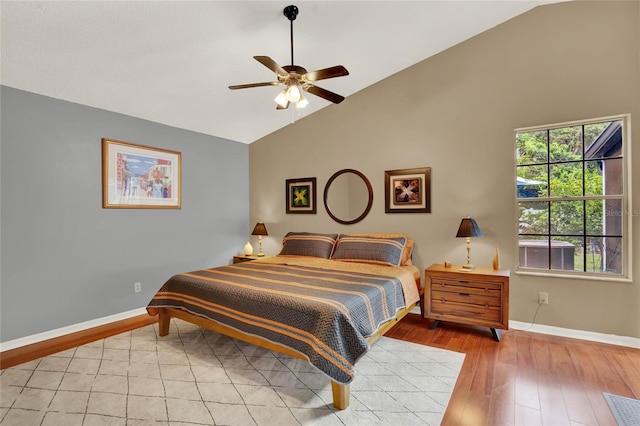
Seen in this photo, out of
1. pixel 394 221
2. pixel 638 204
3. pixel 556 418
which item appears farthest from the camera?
pixel 394 221

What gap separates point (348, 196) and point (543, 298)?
2.48 metres

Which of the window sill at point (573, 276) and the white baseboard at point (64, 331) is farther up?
the window sill at point (573, 276)

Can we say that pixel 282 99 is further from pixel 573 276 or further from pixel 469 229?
pixel 573 276

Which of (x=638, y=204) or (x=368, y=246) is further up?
(x=638, y=204)

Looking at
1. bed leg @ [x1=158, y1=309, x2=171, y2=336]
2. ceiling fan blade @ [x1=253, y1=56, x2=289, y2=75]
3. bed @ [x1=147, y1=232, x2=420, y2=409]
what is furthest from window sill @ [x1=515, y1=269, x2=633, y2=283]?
bed leg @ [x1=158, y1=309, x2=171, y2=336]

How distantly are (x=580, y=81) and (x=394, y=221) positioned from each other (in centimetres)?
231

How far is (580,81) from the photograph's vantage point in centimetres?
296

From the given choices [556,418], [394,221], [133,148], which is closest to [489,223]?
[394,221]

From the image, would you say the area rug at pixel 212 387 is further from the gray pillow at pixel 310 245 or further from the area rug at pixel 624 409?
the gray pillow at pixel 310 245

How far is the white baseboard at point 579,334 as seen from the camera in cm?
277

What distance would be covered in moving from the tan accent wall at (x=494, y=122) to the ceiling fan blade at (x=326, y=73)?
158cm

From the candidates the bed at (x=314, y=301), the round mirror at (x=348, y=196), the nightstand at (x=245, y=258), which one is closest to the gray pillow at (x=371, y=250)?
the bed at (x=314, y=301)

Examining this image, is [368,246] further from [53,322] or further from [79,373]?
[53,322]

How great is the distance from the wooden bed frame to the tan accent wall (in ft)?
3.44
